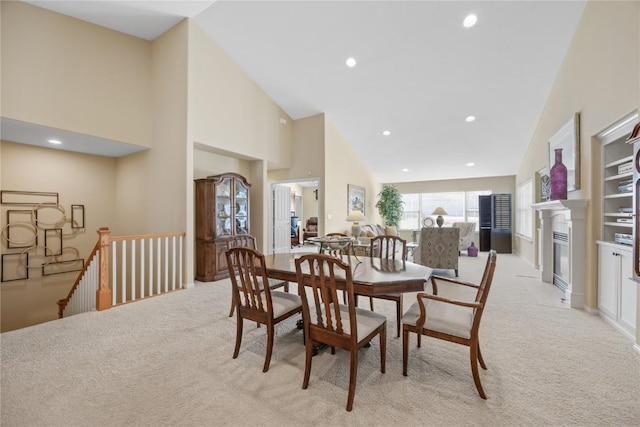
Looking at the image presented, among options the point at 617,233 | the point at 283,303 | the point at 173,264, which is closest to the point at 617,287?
the point at 617,233

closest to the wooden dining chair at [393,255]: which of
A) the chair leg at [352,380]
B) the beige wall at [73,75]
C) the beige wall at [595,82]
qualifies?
the chair leg at [352,380]

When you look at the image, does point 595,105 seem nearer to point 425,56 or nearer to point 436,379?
point 425,56

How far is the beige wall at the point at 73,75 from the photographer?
11.2ft

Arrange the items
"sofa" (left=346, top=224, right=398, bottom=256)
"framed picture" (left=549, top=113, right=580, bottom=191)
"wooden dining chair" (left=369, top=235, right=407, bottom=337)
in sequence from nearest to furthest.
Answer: "wooden dining chair" (left=369, top=235, right=407, bottom=337) < "framed picture" (left=549, top=113, right=580, bottom=191) < "sofa" (left=346, top=224, right=398, bottom=256)

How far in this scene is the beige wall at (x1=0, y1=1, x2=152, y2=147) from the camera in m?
3.42

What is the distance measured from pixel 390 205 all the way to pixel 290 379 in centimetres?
749

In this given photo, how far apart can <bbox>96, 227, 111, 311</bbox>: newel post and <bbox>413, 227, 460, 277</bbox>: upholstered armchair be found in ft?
16.3

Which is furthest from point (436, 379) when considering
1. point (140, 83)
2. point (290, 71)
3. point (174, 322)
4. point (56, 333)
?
point (140, 83)

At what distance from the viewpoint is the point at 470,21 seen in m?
3.74

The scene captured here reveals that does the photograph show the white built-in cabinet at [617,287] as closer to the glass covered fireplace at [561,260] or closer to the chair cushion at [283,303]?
the glass covered fireplace at [561,260]

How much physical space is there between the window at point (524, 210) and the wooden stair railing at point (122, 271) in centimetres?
745

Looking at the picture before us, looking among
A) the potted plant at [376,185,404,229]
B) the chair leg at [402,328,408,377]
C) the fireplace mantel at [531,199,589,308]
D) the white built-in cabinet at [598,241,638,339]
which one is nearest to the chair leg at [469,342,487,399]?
the chair leg at [402,328,408,377]

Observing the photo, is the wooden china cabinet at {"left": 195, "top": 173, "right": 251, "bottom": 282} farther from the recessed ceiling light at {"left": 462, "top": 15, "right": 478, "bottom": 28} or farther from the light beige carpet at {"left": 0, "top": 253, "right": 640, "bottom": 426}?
the recessed ceiling light at {"left": 462, "top": 15, "right": 478, "bottom": 28}

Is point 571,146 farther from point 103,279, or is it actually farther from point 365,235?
point 103,279
